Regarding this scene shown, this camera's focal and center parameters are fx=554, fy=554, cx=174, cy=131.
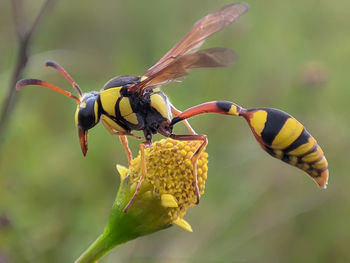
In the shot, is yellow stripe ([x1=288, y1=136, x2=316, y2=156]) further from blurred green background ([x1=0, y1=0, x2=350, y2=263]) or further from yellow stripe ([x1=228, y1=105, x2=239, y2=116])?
blurred green background ([x1=0, y1=0, x2=350, y2=263])

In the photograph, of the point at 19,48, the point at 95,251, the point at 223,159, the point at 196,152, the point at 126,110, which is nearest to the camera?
the point at 95,251

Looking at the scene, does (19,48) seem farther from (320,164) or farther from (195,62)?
(320,164)

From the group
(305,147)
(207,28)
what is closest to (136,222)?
(305,147)

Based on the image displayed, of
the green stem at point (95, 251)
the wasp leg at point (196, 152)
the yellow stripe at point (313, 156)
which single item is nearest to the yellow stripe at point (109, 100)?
the wasp leg at point (196, 152)

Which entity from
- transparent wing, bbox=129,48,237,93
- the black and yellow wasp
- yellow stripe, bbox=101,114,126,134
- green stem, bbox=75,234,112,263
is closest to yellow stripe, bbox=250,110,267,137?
the black and yellow wasp

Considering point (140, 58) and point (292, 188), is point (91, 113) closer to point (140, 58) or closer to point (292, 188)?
point (292, 188)
